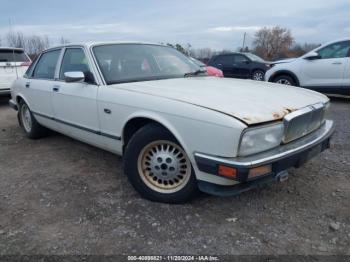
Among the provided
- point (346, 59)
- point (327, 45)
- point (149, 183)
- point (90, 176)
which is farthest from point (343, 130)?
point (90, 176)

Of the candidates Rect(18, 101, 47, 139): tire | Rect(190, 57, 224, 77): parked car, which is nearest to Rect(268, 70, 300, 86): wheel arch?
Rect(190, 57, 224, 77): parked car

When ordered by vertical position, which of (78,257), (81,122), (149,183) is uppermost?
(81,122)

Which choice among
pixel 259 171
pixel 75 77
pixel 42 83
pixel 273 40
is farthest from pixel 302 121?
pixel 273 40

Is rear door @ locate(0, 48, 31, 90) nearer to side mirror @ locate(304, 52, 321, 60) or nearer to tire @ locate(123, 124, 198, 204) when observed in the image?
tire @ locate(123, 124, 198, 204)

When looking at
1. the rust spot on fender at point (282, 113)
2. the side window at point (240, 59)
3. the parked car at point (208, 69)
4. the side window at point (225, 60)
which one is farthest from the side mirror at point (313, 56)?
the side window at point (225, 60)

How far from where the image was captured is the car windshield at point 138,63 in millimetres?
3533

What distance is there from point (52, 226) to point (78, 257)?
0.53 meters

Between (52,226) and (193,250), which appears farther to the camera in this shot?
(52,226)

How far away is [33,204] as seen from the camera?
3.09 m

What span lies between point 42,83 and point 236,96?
300cm

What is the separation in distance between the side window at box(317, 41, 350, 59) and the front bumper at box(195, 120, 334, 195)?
227 inches

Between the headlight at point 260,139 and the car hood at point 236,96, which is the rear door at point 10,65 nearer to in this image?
the car hood at point 236,96

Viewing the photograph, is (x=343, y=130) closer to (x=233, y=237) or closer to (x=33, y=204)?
(x=233, y=237)

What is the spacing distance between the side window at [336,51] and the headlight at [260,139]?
614 centimetres
